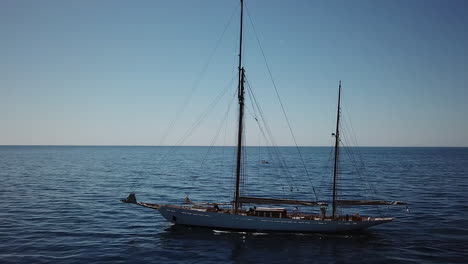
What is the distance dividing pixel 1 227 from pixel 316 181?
67.3 m

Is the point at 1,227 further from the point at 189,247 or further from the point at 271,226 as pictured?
the point at 271,226

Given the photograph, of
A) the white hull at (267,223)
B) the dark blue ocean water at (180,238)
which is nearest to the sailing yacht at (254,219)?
the white hull at (267,223)

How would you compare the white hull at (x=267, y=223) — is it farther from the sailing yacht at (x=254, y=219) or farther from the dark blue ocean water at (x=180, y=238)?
the dark blue ocean water at (x=180, y=238)

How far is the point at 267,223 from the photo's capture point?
3422 cm

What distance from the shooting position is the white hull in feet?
A: 112

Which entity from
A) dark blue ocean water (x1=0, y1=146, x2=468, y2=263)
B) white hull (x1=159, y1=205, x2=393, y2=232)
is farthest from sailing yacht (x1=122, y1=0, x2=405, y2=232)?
dark blue ocean water (x1=0, y1=146, x2=468, y2=263)

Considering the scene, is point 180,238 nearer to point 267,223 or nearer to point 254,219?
point 254,219

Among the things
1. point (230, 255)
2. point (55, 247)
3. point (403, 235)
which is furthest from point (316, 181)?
point (55, 247)

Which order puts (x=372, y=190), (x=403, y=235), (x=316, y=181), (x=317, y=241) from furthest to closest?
(x=316, y=181) < (x=372, y=190) < (x=403, y=235) < (x=317, y=241)

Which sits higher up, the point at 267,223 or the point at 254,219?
the point at 254,219

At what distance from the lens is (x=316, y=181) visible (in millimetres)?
81000

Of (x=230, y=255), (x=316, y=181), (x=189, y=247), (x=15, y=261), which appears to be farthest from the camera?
(x=316, y=181)

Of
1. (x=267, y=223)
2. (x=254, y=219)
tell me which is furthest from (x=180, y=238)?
(x=267, y=223)

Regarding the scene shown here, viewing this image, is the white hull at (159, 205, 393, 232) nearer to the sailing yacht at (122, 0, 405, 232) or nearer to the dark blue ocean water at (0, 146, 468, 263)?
the sailing yacht at (122, 0, 405, 232)
